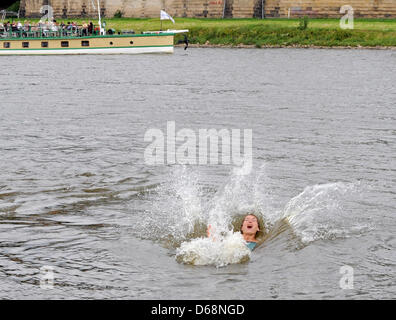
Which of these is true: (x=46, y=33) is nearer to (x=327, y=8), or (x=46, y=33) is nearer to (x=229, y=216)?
(x=327, y=8)

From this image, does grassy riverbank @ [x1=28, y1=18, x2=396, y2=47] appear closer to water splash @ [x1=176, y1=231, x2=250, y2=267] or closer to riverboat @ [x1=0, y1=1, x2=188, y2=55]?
riverboat @ [x1=0, y1=1, x2=188, y2=55]

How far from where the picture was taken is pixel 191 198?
18188mm

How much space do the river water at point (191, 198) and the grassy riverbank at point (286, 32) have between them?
41.9m

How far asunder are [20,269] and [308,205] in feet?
23.6

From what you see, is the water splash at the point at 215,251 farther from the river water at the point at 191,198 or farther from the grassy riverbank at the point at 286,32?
the grassy riverbank at the point at 286,32

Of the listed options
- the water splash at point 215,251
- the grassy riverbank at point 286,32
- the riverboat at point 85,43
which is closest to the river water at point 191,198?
the water splash at point 215,251

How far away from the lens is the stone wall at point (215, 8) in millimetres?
93500

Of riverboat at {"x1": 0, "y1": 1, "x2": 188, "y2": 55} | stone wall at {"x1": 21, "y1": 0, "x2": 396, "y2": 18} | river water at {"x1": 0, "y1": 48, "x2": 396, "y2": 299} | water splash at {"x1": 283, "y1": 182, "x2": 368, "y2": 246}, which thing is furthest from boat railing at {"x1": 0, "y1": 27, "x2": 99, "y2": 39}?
water splash at {"x1": 283, "y1": 182, "x2": 368, "y2": 246}

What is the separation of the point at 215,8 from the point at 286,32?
19274 mm

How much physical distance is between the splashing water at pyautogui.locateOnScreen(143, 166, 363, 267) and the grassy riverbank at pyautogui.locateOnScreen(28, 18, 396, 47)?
62306 millimetres

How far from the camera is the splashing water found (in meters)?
14.1
